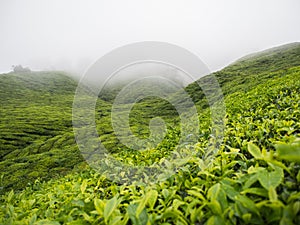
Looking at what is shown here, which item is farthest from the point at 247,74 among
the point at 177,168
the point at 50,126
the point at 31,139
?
the point at 177,168

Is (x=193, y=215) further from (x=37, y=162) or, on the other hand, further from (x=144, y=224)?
(x=37, y=162)

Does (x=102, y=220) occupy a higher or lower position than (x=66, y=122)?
higher

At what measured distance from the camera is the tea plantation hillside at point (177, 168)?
139 cm

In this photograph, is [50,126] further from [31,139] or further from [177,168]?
[177,168]

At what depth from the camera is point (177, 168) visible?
2.71 m

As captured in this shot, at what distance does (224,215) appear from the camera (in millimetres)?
1372

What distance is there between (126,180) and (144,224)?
6.54 ft

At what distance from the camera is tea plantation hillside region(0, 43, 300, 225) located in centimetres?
139

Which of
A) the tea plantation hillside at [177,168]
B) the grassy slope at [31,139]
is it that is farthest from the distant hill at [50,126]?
the tea plantation hillside at [177,168]

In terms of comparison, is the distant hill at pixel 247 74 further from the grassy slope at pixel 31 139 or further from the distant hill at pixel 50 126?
the grassy slope at pixel 31 139

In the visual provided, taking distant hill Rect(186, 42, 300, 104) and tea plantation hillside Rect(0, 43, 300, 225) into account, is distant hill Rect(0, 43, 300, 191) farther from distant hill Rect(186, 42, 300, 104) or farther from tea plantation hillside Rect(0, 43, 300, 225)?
tea plantation hillside Rect(0, 43, 300, 225)

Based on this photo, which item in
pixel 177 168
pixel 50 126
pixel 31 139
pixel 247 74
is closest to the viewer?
pixel 177 168

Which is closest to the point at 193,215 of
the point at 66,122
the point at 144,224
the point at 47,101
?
the point at 144,224

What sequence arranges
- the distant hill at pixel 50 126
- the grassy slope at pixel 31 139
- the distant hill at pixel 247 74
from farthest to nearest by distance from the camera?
the distant hill at pixel 247 74 → the distant hill at pixel 50 126 → the grassy slope at pixel 31 139
